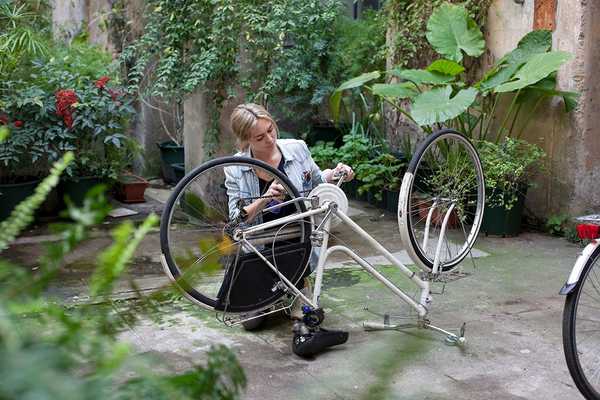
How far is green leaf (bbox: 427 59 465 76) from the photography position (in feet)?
22.1

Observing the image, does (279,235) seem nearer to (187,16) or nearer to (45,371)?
(45,371)

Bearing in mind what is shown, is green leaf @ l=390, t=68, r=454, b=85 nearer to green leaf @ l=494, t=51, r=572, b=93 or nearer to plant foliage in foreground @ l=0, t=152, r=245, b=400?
green leaf @ l=494, t=51, r=572, b=93

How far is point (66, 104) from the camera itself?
731cm

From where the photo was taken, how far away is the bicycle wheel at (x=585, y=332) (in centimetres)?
325

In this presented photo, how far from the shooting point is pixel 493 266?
5754mm

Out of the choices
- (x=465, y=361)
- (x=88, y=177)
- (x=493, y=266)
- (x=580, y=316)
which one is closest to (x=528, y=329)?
(x=580, y=316)

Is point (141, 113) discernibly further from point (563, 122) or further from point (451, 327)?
point (451, 327)

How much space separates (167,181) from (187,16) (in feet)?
8.22

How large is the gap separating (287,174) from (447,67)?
283cm

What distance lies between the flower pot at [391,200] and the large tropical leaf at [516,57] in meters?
1.33

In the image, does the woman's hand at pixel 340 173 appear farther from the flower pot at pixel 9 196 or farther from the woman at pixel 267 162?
the flower pot at pixel 9 196

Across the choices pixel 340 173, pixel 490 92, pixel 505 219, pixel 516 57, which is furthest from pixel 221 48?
pixel 340 173

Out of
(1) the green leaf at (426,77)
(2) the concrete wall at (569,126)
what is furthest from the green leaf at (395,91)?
(2) the concrete wall at (569,126)

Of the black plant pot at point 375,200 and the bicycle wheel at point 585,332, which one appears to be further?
the black plant pot at point 375,200
